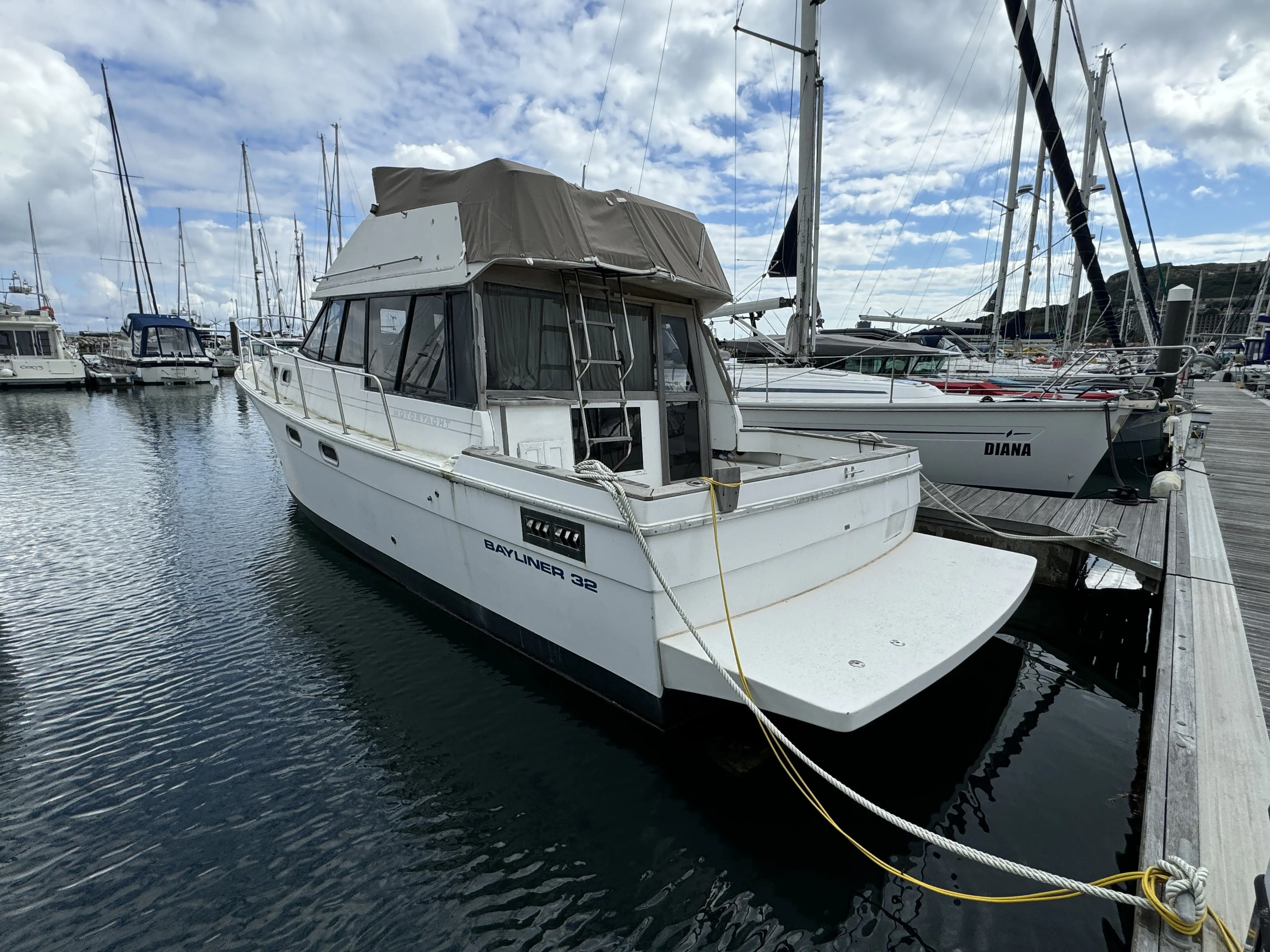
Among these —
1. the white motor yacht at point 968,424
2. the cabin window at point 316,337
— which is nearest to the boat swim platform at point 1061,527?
the white motor yacht at point 968,424

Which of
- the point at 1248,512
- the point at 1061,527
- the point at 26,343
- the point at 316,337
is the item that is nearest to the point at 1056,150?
the point at 1248,512

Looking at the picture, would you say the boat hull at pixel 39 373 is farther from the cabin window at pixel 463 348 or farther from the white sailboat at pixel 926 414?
the cabin window at pixel 463 348

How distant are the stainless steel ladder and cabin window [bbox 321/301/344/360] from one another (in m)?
2.85

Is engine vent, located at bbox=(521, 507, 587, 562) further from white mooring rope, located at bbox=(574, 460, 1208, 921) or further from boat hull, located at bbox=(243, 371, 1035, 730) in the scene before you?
white mooring rope, located at bbox=(574, 460, 1208, 921)

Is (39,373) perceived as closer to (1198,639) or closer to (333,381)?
(333,381)

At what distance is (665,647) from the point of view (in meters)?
3.19

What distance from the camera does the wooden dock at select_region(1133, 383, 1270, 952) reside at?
2191mm

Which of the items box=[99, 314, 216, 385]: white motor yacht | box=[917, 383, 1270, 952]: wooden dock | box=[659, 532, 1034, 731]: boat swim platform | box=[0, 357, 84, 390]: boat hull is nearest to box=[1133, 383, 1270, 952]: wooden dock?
box=[917, 383, 1270, 952]: wooden dock

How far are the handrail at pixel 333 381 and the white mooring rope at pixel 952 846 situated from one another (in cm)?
255

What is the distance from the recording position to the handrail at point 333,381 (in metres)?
4.98

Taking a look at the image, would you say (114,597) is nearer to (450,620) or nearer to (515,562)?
(450,620)

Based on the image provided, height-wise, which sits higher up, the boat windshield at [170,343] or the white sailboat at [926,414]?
the boat windshield at [170,343]

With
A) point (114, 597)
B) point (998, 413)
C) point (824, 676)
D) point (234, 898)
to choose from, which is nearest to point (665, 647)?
point (824, 676)

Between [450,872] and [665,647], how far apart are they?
1.44m
